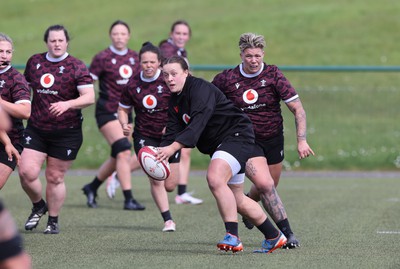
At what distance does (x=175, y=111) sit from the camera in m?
7.84

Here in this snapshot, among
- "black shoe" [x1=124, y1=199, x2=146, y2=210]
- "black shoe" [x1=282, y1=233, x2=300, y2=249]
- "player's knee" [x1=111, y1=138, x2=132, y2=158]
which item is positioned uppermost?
"player's knee" [x1=111, y1=138, x2=132, y2=158]

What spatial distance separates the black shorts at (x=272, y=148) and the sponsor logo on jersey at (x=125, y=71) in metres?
3.51

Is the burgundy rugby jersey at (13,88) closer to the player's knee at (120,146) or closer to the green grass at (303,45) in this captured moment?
the player's knee at (120,146)

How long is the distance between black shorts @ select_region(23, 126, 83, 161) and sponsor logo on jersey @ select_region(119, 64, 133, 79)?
248 centimetres

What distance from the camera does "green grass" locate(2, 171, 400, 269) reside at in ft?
24.9

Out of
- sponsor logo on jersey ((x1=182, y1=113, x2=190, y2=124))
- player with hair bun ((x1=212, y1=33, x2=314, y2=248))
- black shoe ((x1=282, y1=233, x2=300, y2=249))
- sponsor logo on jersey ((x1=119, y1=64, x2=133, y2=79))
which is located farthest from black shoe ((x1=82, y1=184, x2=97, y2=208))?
sponsor logo on jersey ((x1=182, y1=113, x2=190, y2=124))

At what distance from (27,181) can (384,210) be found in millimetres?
4064

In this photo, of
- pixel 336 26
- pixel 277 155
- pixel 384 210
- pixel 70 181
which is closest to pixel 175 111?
pixel 277 155

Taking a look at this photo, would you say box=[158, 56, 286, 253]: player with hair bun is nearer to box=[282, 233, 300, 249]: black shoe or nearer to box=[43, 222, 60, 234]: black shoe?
box=[282, 233, 300, 249]: black shoe

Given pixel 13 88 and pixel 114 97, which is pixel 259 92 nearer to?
pixel 13 88

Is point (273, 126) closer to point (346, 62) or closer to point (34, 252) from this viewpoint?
point (34, 252)

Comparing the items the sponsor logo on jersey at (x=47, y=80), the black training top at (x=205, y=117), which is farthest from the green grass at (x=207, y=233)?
the sponsor logo on jersey at (x=47, y=80)

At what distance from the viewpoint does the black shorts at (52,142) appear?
30.6ft

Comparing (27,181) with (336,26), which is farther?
(336,26)
